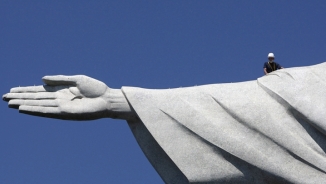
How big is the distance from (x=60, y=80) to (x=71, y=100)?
0.37 metres

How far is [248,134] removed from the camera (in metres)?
13.7

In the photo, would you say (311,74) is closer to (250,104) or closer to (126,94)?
(250,104)

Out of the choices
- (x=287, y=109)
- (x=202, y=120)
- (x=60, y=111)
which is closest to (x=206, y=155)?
(x=202, y=120)

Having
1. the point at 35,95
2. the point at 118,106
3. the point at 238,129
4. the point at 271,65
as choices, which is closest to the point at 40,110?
the point at 35,95

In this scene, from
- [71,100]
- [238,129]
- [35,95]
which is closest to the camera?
[238,129]

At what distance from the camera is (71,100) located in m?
13.9

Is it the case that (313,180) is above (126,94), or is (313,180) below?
below

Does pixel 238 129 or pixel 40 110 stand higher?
pixel 40 110

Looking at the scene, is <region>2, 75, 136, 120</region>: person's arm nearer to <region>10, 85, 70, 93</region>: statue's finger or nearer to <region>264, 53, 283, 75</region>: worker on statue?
<region>10, 85, 70, 93</region>: statue's finger

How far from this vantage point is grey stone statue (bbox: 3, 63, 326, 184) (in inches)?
531

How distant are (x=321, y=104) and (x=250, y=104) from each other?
1062mm

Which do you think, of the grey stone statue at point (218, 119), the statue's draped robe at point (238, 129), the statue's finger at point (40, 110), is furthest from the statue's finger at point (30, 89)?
the statue's draped robe at point (238, 129)

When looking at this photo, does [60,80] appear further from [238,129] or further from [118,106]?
[238,129]

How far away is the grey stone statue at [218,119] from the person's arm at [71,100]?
2cm
